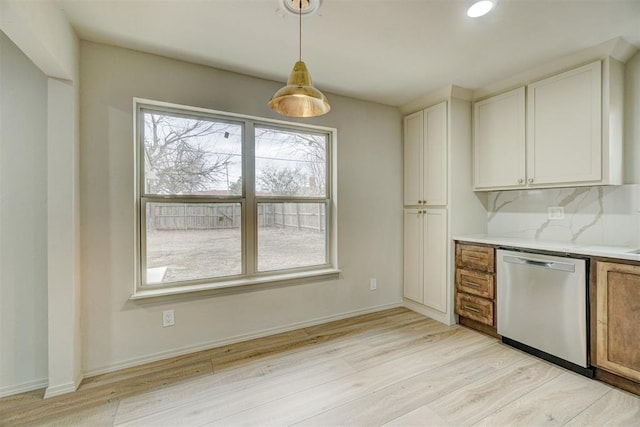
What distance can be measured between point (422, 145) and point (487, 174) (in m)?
0.74

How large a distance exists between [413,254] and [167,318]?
8.64 ft

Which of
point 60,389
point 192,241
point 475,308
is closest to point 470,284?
point 475,308

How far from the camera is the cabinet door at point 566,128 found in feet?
7.44

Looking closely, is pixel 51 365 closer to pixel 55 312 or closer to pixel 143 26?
pixel 55 312

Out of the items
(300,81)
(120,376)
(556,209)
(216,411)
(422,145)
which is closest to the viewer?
(300,81)

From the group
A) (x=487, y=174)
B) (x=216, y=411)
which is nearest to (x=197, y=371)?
(x=216, y=411)

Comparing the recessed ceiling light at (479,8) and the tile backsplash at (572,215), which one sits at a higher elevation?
the recessed ceiling light at (479,8)

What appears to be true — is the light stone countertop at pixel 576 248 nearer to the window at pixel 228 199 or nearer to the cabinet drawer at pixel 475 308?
the cabinet drawer at pixel 475 308

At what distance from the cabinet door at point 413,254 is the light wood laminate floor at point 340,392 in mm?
873

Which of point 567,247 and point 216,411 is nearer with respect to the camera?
point 216,411

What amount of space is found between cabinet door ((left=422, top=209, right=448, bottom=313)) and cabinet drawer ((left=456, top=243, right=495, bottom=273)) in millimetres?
144

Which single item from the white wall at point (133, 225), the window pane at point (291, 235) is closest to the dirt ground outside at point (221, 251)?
the window pane at point (291, 235)

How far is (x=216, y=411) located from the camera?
1.78 metres

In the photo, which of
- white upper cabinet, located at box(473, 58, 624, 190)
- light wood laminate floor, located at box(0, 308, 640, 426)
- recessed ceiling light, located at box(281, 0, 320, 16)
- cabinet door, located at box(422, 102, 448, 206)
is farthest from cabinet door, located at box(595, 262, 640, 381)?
recessed ceiling light, located at box(281, 0, 320, 16)
